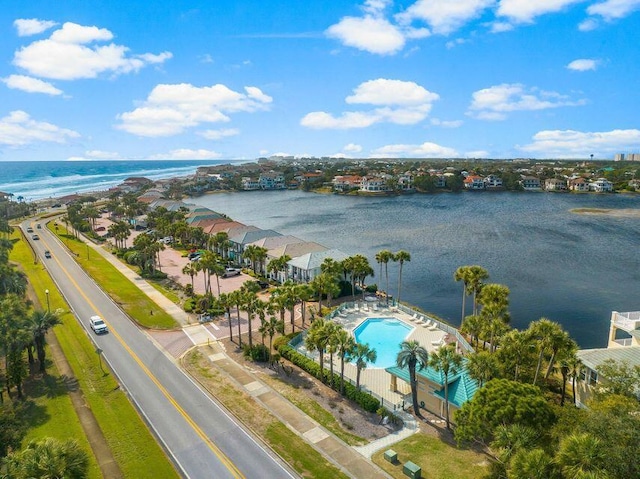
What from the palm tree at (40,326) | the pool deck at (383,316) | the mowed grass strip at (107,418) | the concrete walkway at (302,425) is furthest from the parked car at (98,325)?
the pool deck at (383,316)

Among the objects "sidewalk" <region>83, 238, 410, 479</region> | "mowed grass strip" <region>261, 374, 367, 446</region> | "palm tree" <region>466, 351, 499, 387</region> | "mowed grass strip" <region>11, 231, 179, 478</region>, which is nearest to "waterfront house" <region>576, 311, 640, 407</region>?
"palm tree" <region>466, 351, 499, 387</region>

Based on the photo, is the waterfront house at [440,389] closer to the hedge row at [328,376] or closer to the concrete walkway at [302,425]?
the hedge row at [328,376]

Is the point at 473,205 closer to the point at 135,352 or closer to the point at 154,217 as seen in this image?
the point at 154,217

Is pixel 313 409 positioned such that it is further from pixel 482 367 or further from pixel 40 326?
pixel 40 326

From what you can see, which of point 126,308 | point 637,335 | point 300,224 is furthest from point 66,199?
point 637,335

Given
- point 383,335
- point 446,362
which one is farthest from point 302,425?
point 383,335
